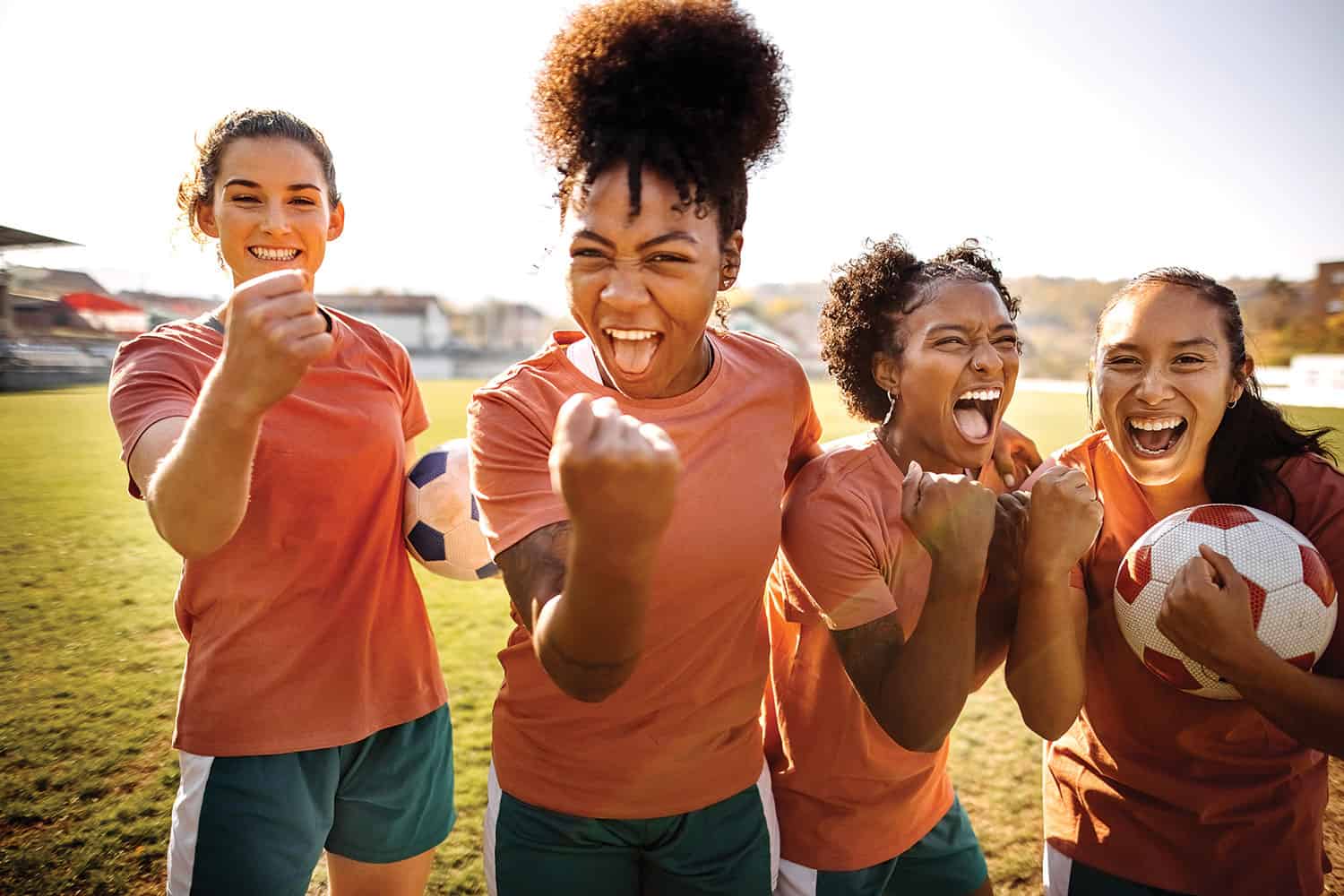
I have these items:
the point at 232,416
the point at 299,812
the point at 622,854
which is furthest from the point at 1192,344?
the point at 299,812

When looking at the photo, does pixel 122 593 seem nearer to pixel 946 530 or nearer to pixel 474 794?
pixel 474 794

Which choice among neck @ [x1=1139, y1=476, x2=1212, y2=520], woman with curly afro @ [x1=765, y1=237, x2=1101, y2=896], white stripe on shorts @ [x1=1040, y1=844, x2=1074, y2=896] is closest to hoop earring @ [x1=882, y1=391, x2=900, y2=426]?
woman with curly afro @ [x1=765, y1=237, x2=1101, y2=896]

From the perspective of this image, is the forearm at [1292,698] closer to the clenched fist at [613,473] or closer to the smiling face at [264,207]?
the clenched fist at [613,473]

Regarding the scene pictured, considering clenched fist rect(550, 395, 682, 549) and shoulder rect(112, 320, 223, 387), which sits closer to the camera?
clenched fist rect(550, 395, 682, 549)

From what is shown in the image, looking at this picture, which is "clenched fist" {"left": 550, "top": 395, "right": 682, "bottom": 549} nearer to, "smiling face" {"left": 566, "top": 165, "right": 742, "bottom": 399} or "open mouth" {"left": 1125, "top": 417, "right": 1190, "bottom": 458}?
"smiling face" {"left": 566, "top": 165, "right": 742, "bottom": 399}

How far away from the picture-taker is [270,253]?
2.49 m

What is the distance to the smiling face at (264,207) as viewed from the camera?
2.44m

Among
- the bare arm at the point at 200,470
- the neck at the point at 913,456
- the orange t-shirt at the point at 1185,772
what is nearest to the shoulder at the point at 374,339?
the bare arm at the point at 200,470

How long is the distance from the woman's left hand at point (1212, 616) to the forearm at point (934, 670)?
58 cm

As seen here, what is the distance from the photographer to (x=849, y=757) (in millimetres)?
2270

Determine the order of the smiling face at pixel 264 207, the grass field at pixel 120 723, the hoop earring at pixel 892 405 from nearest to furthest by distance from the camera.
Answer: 1. the smiling face at pixel 264 207
2. the hoop earring at pixel 892 405
3. the grass field at pixel 120 723

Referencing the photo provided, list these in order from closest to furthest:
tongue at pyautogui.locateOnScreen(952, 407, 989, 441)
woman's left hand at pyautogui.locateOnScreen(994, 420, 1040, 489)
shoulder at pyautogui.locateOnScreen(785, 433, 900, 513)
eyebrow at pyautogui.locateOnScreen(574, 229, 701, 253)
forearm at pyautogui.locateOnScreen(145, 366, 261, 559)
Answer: forearm at pyautogui.locateOnScreen(145, 366, 261, 559)
eyebrow at pyautogui.locateOnScreen(574, 229, 701, 253)
shoulder at pyautogui.locateOnScreen(785, 433, 900, 513)
tongue at pyautogui.locateOnScreen(952, 407, 989, 441)
woman's left hand at pyautogui.locateOnScreen(994, 420, 1040, 489)

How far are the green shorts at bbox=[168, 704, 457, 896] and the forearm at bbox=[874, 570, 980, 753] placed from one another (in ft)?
5.07

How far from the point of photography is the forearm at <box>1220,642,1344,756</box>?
2037mm
